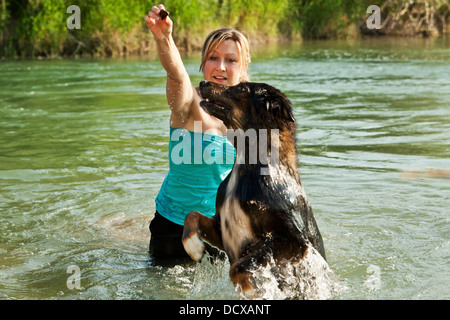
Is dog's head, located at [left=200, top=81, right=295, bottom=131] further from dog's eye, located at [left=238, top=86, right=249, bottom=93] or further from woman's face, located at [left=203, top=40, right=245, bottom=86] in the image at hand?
woman's face, located at [left=203, top=40, right=245, bottom=86]

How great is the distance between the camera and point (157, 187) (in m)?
7.36

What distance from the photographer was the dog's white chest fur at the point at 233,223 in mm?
4035

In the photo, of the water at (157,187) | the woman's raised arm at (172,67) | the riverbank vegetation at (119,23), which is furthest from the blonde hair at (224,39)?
the riverbank vegetation at (119,23)

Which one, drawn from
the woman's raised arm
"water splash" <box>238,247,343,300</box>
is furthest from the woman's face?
"water splash" <box>238,247,343,300</box>

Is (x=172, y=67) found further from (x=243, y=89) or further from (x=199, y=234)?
(x=199, y=234)

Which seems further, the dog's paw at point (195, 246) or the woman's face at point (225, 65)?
the woman's face at point (225, 65)

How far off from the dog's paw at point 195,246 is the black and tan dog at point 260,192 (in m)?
0.18

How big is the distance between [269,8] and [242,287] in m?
25.2

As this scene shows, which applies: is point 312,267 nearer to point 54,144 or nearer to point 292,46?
point 54,144

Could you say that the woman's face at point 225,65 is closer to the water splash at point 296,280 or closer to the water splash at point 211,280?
the water splash at point 211,280

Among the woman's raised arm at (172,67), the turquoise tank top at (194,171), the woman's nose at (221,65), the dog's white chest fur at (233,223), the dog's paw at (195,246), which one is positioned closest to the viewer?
the dog's white chest fur at (233,223)

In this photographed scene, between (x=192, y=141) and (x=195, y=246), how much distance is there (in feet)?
3.03

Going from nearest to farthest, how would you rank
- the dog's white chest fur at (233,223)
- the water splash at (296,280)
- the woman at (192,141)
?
the water splash at (296,280) → the dog's white chest fur at (233,223) → the woman at (192,141)
